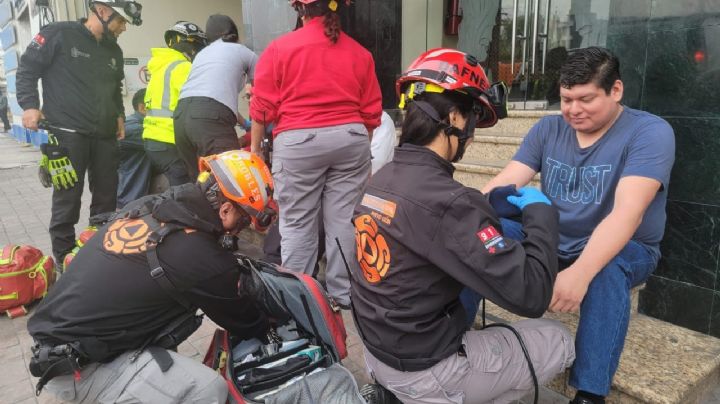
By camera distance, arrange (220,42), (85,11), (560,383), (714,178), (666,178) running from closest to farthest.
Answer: (666,178) < (560,383) < (714,178) < (220,42) < (85,11)

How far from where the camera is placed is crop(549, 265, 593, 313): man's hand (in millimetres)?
1795

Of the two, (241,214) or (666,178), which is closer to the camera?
(666,178)

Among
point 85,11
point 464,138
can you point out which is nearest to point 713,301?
point 464,138

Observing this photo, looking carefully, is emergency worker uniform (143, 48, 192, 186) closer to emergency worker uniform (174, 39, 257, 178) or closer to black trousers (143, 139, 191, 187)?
black trousers (143, 139, 191, 187)

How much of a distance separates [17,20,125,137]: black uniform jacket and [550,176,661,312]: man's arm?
4.17m

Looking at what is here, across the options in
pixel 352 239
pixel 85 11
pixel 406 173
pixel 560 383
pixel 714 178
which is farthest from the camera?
pixel 85 11

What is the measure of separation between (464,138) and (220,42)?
112 inches

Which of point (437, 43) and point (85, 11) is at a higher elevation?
point (85, 11)

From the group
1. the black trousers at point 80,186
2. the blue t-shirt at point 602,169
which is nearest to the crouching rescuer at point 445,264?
the blue t-shirt at point 602,169

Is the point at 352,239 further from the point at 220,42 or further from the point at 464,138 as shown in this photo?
the point at 220,42

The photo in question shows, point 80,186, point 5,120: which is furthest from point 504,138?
point 5,120

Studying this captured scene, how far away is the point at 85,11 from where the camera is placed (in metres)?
9.80

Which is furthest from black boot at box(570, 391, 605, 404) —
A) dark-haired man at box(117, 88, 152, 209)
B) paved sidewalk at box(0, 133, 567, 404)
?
dark-haired man at box(117, 88, 152, 209)

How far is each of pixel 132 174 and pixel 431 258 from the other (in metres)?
5.19
